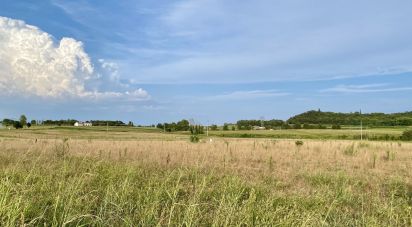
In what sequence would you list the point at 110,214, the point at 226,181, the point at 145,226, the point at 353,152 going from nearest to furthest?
the point at 145,226
the point at 110,214
the point at 226,181
the point at 353,152

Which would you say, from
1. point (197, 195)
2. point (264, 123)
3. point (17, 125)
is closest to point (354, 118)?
point (264, 123)

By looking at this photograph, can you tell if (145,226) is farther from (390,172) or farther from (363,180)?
(390,172)

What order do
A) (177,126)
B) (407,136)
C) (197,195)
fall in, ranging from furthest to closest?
(177,126) → (407,136) → (197,195)

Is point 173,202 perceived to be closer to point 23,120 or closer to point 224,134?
point 224,134

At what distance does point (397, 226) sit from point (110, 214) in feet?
12.8

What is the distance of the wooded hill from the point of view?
99.4 meters

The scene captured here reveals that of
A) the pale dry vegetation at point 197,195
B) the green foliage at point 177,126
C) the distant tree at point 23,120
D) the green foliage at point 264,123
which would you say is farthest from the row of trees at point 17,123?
the pale dry vegetation at point 197,195

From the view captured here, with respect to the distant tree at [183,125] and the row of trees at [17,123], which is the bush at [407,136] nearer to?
the distant tree at [183,125]

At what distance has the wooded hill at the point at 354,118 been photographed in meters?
99.4

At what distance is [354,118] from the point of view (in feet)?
367

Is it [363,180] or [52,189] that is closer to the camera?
[52,189]

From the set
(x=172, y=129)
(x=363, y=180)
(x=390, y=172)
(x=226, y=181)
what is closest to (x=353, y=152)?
(x=390, y=172)

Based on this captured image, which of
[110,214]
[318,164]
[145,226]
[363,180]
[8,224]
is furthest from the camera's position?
[318,164]

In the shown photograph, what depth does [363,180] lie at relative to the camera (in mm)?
11227
